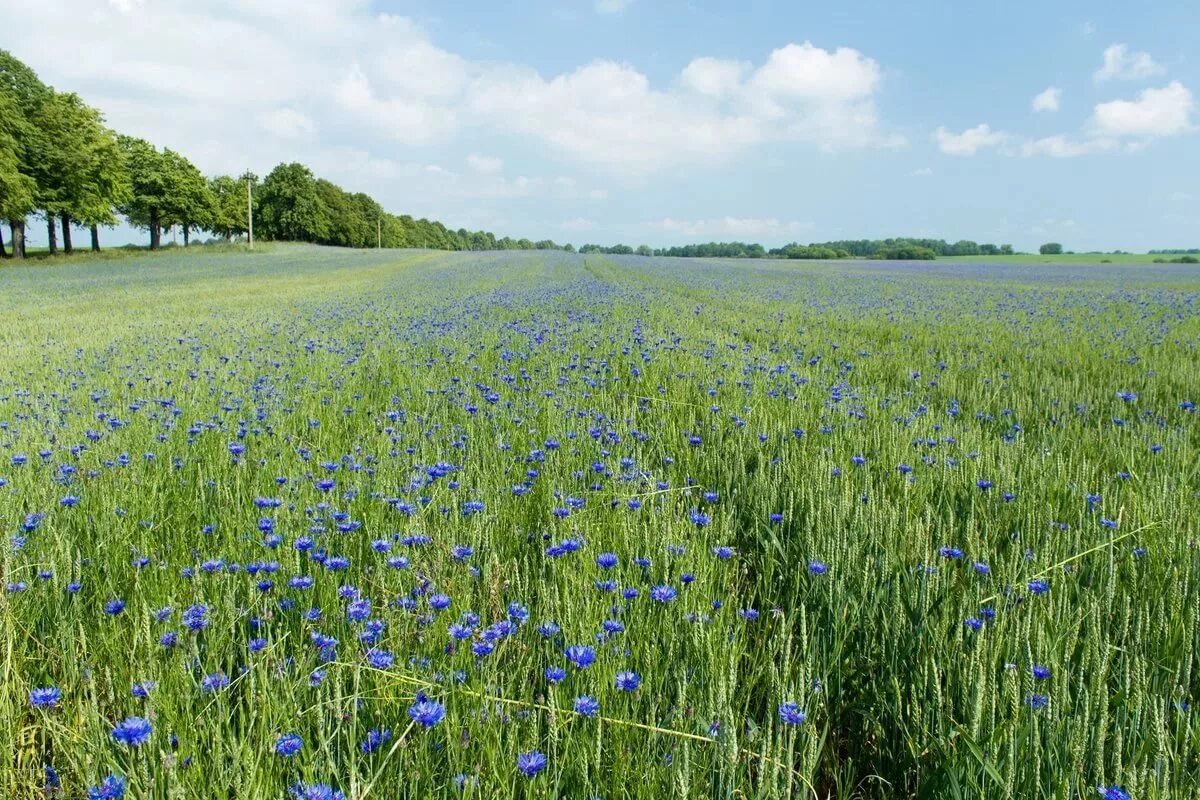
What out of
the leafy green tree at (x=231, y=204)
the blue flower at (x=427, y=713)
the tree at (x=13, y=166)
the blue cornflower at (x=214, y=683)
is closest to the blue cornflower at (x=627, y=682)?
the blue flower at (x=427, y=713)

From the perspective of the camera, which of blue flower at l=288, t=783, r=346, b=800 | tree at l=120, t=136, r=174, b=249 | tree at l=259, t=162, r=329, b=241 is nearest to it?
blue flower at l=288, t=783, r=346, b=800

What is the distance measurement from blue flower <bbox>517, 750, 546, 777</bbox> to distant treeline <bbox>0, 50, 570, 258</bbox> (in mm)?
43462

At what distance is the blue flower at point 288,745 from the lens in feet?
4.32

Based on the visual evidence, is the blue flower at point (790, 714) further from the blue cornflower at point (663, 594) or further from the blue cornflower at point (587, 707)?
the blue cornflower at point (663, 594)

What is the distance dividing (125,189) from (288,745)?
5449cm

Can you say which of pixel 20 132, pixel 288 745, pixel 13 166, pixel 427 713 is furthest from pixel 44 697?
pixel 20 132

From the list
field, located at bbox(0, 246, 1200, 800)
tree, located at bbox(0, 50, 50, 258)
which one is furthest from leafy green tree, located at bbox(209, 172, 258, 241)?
field, located at bbox(0, 246, 1200, 800)

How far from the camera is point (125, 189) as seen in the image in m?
44.9

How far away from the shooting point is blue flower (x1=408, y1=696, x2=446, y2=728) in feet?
4.51

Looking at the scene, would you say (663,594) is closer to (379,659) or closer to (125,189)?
(379,659)

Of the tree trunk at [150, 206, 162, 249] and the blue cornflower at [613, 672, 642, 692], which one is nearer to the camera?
the blue cornflower at [613, 672, 642, 692]

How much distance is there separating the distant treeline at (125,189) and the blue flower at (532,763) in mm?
43462

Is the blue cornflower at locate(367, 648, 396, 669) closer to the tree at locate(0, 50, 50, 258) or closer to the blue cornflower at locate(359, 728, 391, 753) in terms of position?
the blue cornflower at locate(359, 728, 391, 753)

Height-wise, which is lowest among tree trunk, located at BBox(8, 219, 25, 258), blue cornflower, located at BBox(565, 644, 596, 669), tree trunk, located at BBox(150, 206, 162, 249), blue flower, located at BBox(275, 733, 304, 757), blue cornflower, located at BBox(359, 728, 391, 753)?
blue cornflower, located at BBox(359, 728, 391, 753)
